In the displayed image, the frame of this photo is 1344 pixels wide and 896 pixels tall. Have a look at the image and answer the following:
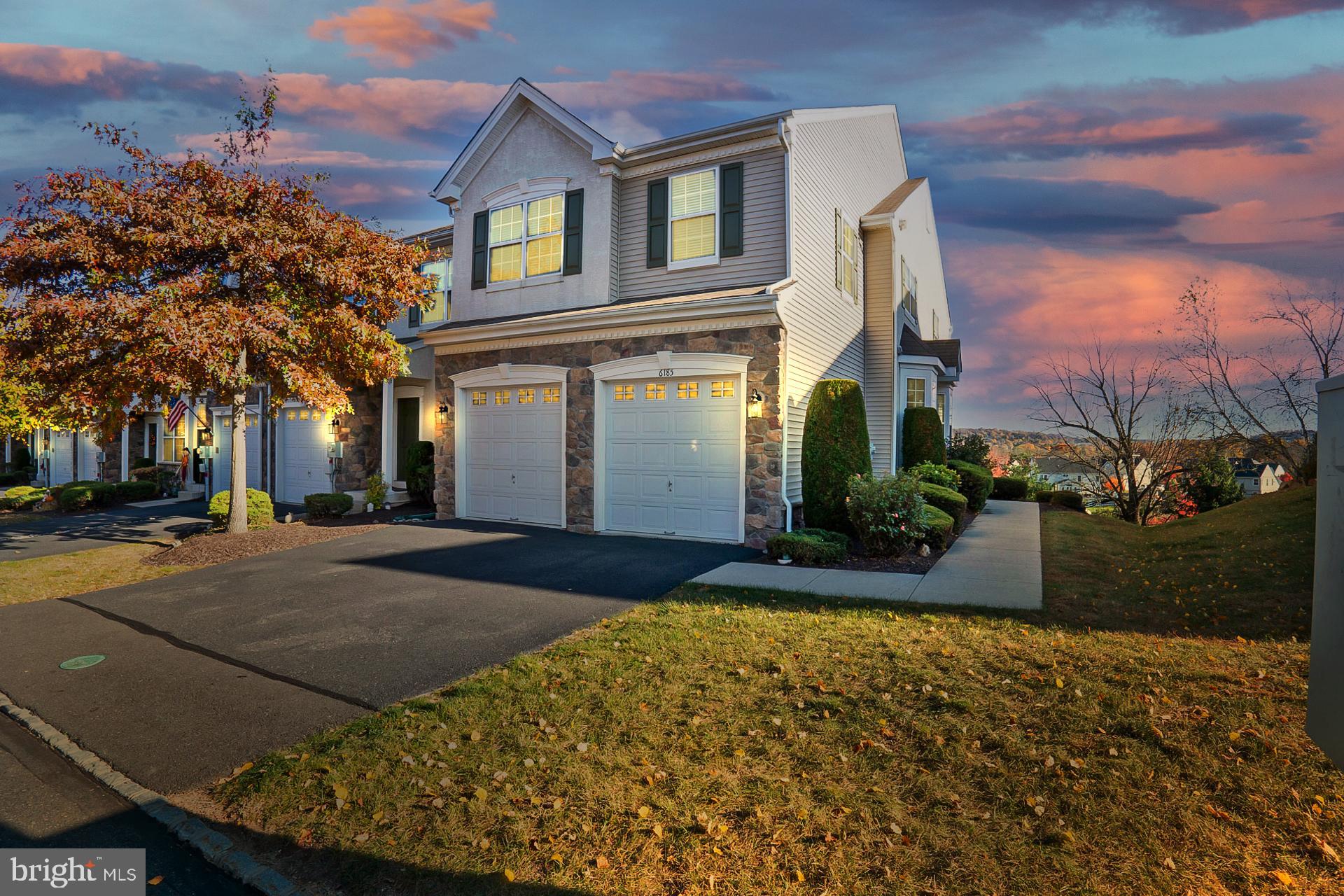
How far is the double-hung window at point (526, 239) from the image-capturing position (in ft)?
43.8

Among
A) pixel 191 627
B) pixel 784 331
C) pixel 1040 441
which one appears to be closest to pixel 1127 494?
pixel 1040 441

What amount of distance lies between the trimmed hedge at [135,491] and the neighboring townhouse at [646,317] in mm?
11288

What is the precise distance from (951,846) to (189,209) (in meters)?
12.9

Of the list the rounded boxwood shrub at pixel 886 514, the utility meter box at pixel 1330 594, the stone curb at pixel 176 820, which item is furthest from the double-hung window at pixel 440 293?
the utility meter box at pixel 1330 594

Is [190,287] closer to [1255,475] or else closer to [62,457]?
[62,457]

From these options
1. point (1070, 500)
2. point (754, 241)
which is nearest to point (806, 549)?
point (754, 241)

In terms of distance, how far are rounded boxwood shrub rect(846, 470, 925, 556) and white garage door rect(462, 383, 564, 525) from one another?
5508 millimetres

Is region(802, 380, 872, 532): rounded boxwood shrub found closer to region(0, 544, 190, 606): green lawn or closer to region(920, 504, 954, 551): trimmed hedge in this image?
region(920, 504, 954, 551): trimmed hedge

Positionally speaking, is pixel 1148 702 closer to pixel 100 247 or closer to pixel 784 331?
pixel 784 331

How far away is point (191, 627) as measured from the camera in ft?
22.1

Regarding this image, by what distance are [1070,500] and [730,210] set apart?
43.4ft

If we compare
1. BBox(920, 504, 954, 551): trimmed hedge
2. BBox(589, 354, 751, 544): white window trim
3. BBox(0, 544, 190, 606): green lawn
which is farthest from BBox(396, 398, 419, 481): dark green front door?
BBox(920, 504, 954, 551): trimmed hedge

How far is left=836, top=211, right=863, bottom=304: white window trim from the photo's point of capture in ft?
45.6

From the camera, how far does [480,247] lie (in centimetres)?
1445
